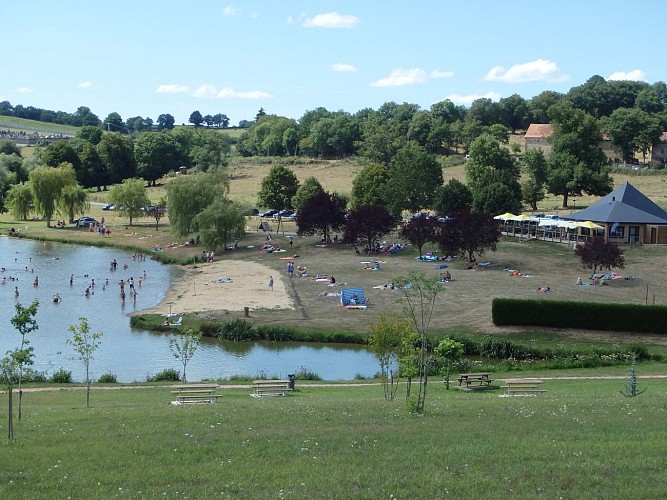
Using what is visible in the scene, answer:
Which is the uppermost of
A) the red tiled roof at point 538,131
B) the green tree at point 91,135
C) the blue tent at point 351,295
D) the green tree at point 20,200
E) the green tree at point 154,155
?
the red tiled roof at point 538,131

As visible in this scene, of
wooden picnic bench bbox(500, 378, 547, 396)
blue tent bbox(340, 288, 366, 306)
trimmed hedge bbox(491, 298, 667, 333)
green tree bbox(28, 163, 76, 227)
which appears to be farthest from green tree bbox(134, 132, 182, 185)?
wooden picnic bench bbox(500, 378, 547, 396)

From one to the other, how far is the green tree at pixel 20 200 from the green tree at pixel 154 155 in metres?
26.4

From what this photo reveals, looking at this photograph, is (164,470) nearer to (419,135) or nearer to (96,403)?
(96,403)

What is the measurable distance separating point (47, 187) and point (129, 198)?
9116 millimetres

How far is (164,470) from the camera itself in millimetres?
A: 14609

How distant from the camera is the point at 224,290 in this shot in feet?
186

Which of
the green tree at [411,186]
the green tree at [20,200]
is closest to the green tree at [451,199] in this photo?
the green tree at [411,186]

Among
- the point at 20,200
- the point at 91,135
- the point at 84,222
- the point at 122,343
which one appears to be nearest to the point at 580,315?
the point at 122,343

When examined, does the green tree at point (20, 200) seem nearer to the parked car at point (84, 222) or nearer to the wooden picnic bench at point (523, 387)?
the parked car at point (84, 222)

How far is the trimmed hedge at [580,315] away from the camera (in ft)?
135

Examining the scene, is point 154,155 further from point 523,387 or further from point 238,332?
point 523,387

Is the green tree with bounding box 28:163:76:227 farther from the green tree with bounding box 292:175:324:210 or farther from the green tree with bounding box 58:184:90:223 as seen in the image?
the green tree with bounding box 292:175:324:210

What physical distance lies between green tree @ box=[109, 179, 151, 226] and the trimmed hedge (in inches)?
2438

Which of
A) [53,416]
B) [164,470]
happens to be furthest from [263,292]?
[164,470]
